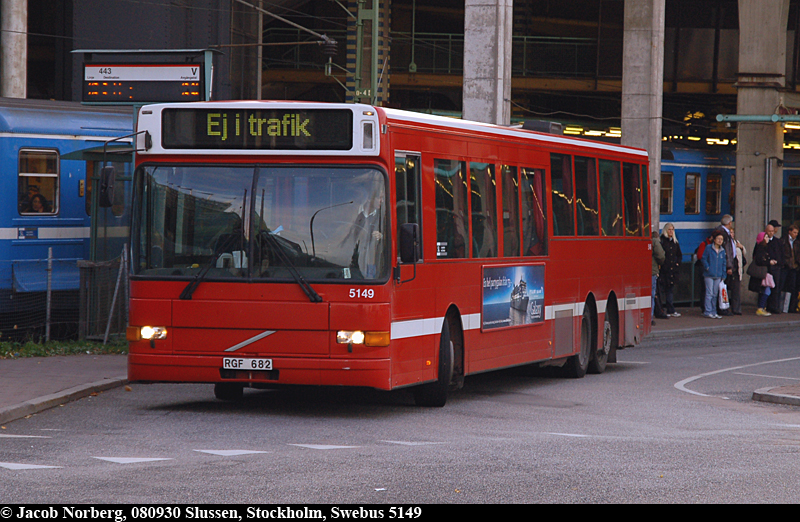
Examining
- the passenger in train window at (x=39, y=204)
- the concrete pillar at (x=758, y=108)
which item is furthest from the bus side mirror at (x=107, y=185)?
the concrete pillar at (x=758, y=108)

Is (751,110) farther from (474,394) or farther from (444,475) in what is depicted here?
(444,475)

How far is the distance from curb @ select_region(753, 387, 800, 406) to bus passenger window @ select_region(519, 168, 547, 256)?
2.75 m

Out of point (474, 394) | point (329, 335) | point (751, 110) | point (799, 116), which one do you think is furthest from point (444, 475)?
point (751, 110)

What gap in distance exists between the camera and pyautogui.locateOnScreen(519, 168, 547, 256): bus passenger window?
44.4 feet

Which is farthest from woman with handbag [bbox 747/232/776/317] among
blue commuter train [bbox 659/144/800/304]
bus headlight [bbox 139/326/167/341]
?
bus headlight [bbox 139/326/167/341]

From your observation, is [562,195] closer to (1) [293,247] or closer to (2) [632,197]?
(2) [632,197]

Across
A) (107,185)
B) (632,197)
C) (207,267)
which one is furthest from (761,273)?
(107,185)

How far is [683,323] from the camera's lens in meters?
24.3

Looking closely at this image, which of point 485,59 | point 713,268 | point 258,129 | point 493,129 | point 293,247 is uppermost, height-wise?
point 485,59

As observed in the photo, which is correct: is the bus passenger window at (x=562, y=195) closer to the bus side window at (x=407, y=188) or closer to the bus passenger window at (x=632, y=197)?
the bus passenger window at (x=632, y=197)

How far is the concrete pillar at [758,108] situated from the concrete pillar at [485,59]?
29.7 ft

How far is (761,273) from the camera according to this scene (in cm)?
2680

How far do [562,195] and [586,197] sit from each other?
0.88m

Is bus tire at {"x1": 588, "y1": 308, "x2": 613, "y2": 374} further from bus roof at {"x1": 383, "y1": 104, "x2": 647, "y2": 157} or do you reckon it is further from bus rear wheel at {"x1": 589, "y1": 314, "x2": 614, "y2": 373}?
bus roof at {"x1": 383, "y1": 104, "x2": 647, "y2": 157}
